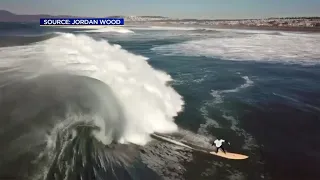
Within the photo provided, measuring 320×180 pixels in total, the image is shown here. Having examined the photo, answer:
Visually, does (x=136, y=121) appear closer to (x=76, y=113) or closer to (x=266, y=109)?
(x=76, y=113)

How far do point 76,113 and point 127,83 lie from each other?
661cm

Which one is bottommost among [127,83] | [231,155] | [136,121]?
[231,155]

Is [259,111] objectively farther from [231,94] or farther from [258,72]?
[258,72]

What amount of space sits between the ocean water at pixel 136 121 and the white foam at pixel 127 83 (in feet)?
0.24

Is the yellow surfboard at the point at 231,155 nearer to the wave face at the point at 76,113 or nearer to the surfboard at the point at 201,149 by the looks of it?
the surfboard at the point at 201,149

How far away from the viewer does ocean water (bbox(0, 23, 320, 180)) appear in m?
9.34

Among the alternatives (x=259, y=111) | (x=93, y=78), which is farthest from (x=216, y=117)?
Answer: (x=93, y=78)

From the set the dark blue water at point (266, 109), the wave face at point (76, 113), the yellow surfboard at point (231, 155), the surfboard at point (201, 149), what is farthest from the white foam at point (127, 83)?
the yellow surfboard at point (231, 155)

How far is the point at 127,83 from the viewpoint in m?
17.8

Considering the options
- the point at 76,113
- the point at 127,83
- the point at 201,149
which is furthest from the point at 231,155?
the point at 127,83

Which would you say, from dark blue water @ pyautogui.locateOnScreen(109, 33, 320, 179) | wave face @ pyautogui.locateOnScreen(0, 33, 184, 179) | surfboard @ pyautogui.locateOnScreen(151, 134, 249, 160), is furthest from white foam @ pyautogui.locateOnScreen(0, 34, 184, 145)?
dark blue water @ pyautogui.locateOnScreen(109, 33, 320, 179)

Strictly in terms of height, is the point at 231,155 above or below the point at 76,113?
below

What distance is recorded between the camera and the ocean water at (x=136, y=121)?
9336mm

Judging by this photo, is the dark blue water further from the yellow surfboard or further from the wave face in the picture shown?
the wave face
